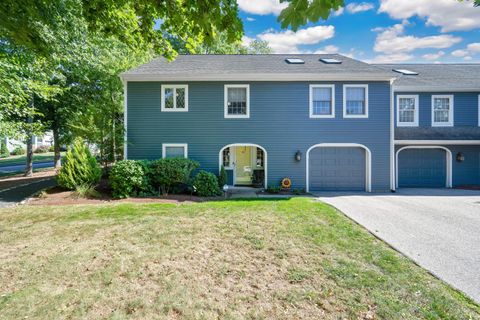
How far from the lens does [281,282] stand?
3.35 m

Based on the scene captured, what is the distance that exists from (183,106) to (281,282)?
9349 mm

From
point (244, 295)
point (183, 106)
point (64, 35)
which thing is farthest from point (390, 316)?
point (64, 35)

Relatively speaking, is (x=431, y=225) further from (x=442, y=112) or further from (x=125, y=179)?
(x=125, y=179)

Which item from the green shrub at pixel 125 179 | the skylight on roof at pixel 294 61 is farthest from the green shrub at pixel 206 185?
the skylight on roof at pixel 294 61

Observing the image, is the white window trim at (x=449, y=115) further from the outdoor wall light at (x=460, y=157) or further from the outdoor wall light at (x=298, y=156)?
the outdoor wall light at (x=298, y=156)

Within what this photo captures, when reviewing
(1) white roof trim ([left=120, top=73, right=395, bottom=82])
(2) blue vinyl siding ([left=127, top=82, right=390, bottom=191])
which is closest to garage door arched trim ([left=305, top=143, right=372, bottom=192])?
(2) blue vinyl siding ([left=127, top=82, right=390, bottom=191])

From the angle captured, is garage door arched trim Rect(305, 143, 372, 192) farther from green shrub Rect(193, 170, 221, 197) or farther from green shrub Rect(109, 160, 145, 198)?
green shrub Rect(109, 160, 145, 198)

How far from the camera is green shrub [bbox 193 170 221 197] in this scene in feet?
31.8

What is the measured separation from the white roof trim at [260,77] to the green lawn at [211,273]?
23.0 ft

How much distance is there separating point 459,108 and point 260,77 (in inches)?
418

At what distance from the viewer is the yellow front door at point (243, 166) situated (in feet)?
42.0

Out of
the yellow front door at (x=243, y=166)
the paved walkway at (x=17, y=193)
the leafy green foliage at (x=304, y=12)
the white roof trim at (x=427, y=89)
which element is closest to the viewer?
the leafy green foliage at (x=304, y=12)

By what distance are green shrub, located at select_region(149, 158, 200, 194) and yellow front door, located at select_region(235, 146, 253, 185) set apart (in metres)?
3.51

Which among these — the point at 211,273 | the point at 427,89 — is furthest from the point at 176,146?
the point at 427,89
